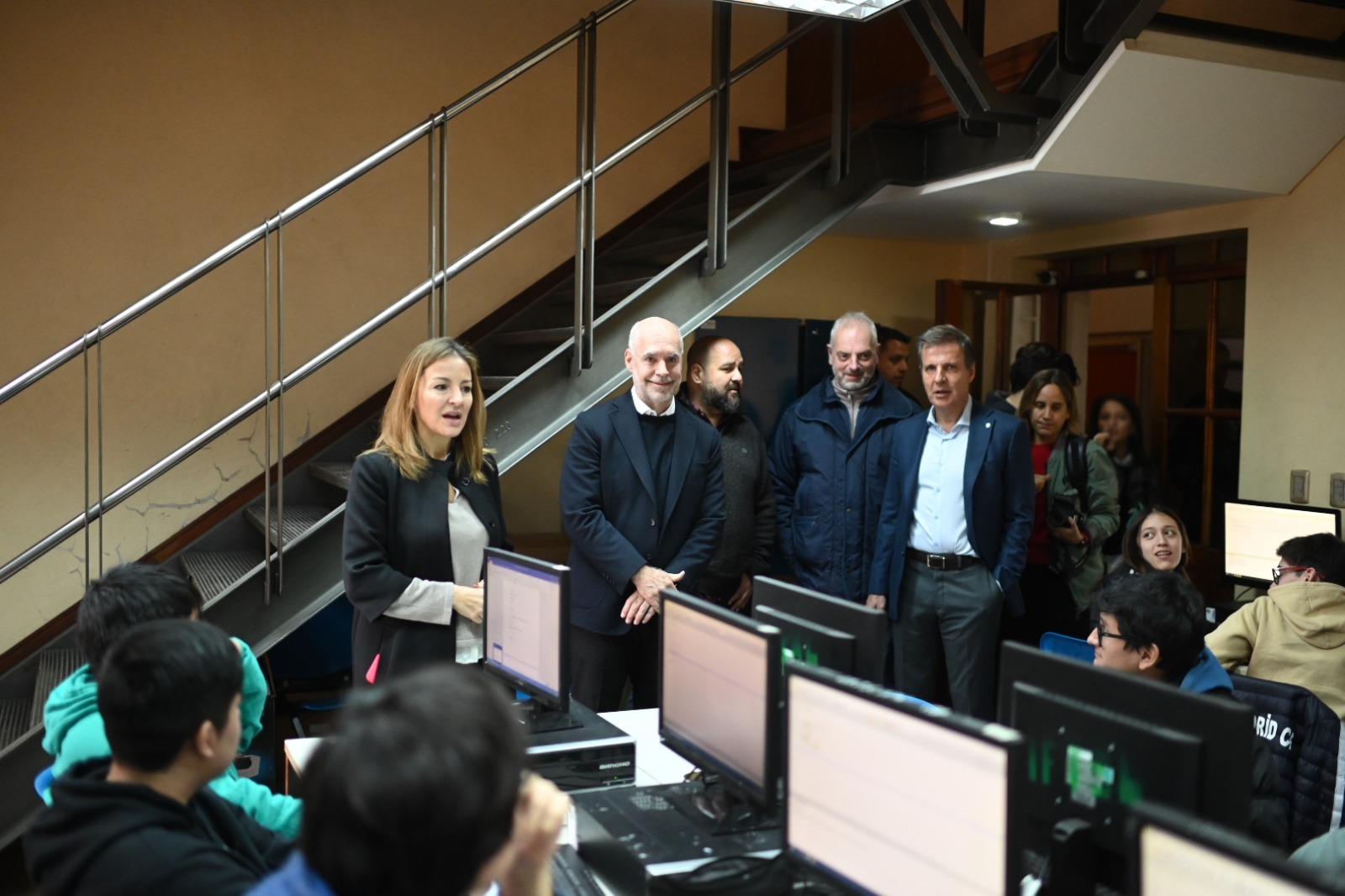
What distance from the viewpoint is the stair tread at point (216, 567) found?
11.5 feet

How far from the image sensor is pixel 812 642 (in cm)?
212

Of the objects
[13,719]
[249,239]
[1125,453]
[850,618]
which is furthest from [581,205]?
[1125,453]

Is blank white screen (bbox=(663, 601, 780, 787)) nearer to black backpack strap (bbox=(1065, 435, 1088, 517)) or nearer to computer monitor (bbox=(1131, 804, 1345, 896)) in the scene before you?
computer monitor (bbox=(1131, 804, 1345, 896))

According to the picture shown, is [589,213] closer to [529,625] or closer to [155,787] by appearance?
[529,625]

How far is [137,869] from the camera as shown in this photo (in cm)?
138

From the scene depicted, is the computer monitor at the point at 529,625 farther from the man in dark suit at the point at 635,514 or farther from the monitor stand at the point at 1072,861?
the monitor stand at the point at 1072,861

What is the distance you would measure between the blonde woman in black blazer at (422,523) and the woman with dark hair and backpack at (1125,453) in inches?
120

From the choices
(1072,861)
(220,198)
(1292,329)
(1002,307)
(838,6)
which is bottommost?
(1072,861)

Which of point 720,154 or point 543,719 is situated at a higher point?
point 720,154

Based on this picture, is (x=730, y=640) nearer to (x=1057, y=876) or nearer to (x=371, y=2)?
(x=1057, y=876)

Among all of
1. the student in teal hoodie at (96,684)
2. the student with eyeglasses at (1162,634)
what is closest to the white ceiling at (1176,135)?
the student with eyeglasses at (1162,634)

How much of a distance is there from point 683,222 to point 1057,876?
13.0 ft

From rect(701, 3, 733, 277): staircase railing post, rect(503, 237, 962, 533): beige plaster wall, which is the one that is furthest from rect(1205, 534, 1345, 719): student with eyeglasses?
rect(503, 237, 962, 533): beige plaster wall

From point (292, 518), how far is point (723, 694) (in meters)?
2.47
